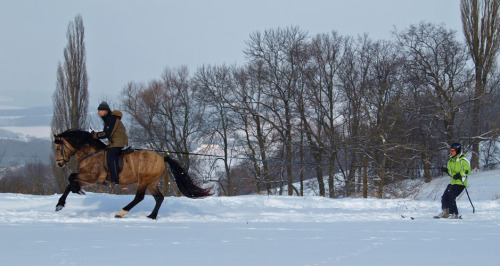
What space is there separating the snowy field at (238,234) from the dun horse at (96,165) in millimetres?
541

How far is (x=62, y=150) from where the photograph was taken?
905 centimetres

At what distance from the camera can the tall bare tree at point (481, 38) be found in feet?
105

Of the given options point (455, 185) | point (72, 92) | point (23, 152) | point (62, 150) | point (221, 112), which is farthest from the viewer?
point (23, 152)

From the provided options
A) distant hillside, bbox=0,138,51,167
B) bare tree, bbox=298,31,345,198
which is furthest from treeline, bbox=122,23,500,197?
distant hillside, bbox=0,138,51,167

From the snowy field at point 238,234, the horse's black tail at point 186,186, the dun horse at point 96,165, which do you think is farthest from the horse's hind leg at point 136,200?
the horse's black tail at point 186,186

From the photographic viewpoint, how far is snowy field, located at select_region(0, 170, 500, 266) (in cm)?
498

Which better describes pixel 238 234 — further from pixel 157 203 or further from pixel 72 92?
pixel 72 92

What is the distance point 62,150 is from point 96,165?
0.67 meters

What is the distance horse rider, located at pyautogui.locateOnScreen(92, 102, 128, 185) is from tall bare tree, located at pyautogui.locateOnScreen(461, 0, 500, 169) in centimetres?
2873

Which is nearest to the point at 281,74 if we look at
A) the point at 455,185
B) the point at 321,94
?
the point at 321,94

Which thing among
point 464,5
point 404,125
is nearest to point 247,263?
point 404,125

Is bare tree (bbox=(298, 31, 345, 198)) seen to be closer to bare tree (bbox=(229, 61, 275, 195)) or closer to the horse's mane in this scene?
bare tree (bbox=(229, 61, 275, 195))

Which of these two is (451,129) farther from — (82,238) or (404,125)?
(82,238)

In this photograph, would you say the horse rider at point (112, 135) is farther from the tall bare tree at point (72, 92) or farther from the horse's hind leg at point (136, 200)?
the tall bare tree at point (72, 92)
